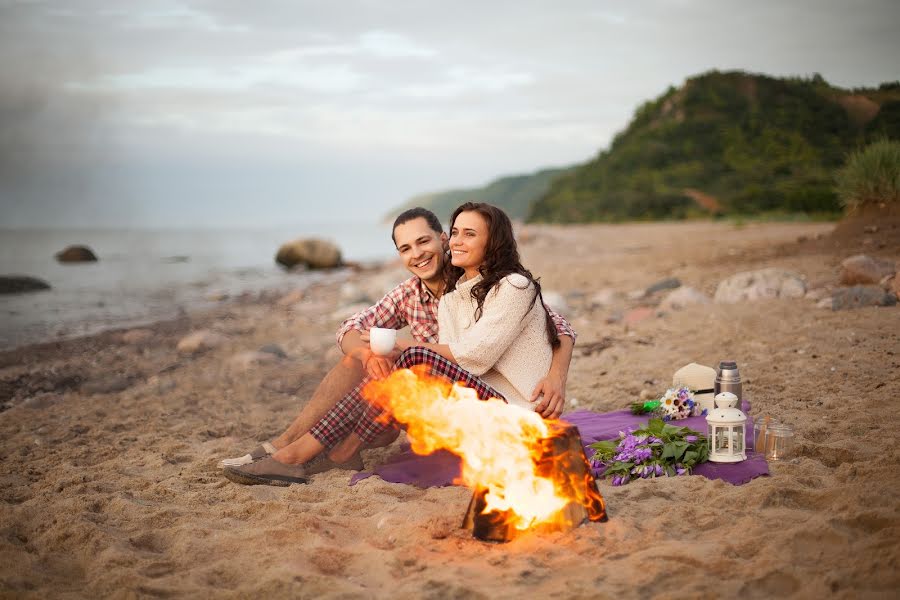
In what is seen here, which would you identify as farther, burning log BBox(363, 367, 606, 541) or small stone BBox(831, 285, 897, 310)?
small stone BBox(831, 285, 897, 310)

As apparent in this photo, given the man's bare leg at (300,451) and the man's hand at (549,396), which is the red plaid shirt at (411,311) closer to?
the man's bare leg at (300,451)

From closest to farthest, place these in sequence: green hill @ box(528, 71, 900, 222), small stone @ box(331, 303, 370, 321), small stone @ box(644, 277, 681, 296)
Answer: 1. small stone @ box(644, 277, 681, 296)
2. small stone @ box(331, 303, 370, 321)
3. green hill @ box(528, 71, 900, 222)

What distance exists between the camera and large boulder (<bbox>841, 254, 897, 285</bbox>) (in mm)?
Result: 8594

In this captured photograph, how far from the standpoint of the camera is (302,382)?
316 inches

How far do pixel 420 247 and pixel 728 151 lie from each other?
3501 centimetres

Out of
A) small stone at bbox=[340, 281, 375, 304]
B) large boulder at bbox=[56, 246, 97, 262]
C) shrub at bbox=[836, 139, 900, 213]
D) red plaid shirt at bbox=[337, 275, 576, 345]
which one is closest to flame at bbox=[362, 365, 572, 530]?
red plaid shirt at bbox=[337, 275, 576, 345]

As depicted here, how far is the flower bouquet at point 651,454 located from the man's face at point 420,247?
5.43ft

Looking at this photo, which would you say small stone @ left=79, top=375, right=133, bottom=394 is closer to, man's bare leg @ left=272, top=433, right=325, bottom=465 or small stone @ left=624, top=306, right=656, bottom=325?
man's bare leg @ left=272, top=433, right=325, bottom=465

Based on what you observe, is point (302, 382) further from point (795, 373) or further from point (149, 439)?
point (795, 373)

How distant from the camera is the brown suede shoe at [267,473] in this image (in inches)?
179

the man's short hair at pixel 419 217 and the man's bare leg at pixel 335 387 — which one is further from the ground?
the man's short hair at pixel 419 217

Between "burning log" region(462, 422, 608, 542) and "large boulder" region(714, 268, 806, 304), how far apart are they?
21.3 ft

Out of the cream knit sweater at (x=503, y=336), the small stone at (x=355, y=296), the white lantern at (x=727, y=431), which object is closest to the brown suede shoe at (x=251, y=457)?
the cream knit sweater at (x=503, y=336)

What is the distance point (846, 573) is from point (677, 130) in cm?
4030
